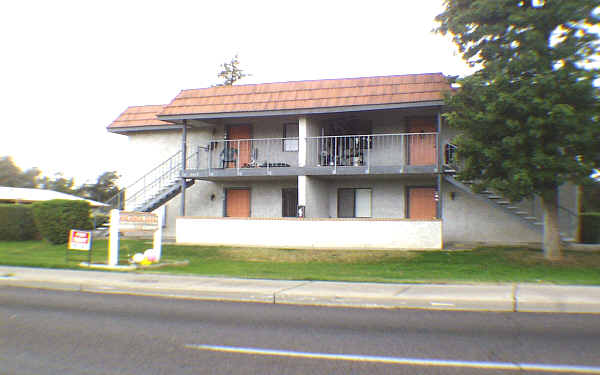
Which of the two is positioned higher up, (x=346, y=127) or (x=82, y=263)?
(x=346, y=127)

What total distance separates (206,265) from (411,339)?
9.88 meters

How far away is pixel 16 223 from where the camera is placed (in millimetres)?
22719

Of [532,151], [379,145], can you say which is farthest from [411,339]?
[379,145]

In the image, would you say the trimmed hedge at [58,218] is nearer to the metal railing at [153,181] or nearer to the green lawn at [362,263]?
the green lawn at [362,263]

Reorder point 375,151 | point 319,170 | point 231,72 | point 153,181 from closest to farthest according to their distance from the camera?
1. point 319,170
2. point 375,151
3. point 153,181
4. point 231,72

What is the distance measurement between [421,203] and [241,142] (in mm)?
8336

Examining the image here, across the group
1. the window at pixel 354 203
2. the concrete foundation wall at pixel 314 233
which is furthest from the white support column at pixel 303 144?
the window at pixel 354 203

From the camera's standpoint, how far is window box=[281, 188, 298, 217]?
22406 millimetres

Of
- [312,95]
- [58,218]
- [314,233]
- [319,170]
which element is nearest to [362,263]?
[314,233]

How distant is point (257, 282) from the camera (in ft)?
36.7

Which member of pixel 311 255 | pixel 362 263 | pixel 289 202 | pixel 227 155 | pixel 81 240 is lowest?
pixel 362 263

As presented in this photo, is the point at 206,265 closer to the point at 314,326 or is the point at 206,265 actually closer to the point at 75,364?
the point at 314,326

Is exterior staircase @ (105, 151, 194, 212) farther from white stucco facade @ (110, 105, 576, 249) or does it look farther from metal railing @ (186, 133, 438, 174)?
metal railing @ (186, 133, 438, 174)

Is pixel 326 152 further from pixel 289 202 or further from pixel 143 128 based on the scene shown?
pixel 143 128
